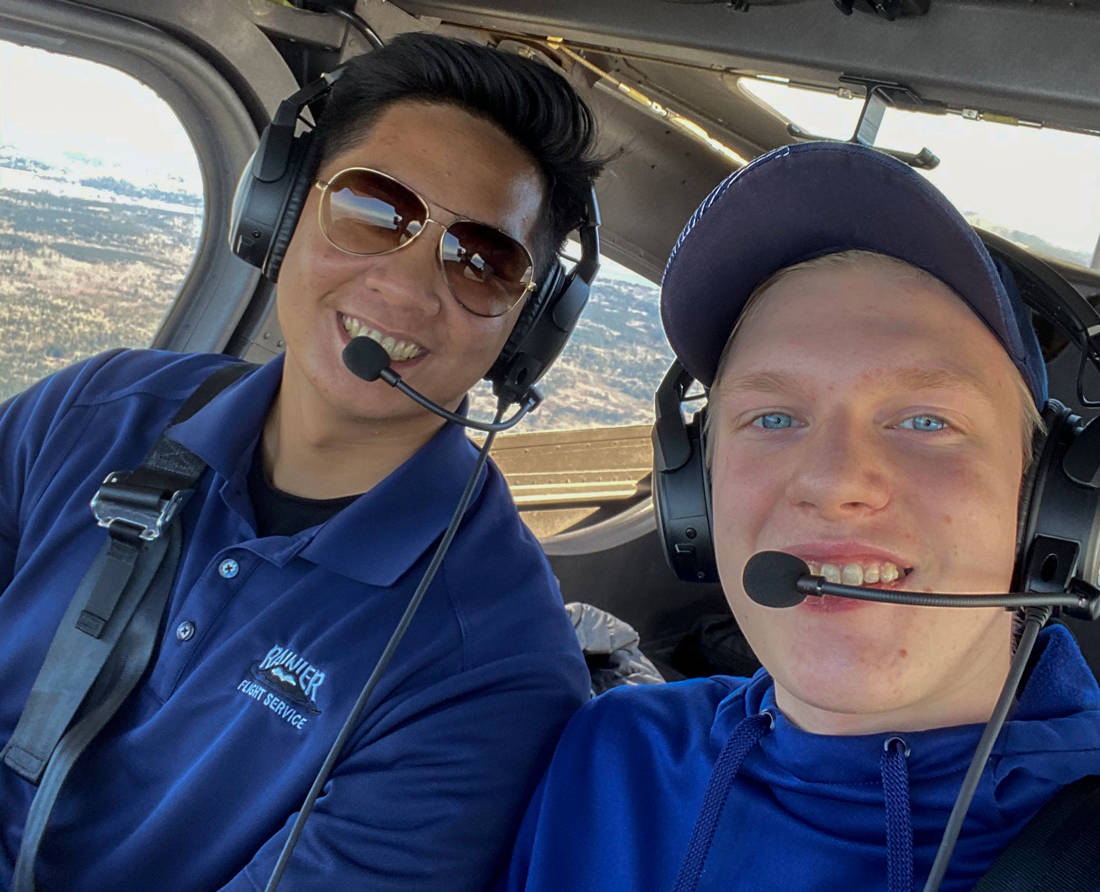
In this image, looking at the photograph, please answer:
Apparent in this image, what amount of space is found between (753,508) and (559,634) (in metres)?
0.43

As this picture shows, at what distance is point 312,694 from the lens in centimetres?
126

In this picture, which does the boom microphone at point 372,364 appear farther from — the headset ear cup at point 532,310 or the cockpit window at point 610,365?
the cockpit window at point 610,365

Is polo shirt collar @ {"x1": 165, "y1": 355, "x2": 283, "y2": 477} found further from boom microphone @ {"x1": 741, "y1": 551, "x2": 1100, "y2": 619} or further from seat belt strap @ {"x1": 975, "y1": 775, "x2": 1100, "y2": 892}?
seat belt strap @ {"x1": 975, "y1": 775, "x2": 1100, "y2": 892}

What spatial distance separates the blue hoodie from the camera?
921 mm

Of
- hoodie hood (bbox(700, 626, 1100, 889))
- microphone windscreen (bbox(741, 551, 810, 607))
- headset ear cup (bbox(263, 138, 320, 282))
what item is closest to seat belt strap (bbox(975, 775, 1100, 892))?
hoodie hood (bbox(700, 626, 1100, 889))

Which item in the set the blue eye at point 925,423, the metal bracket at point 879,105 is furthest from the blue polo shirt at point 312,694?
the metal bracket at point 879,105

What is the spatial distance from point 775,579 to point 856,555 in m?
0.13

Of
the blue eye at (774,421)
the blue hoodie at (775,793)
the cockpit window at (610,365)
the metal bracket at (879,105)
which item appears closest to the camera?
the blue hoodie at (775,793)

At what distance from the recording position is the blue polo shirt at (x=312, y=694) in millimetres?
1193

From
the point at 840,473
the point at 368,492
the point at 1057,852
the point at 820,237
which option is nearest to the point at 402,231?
the point at 368,492

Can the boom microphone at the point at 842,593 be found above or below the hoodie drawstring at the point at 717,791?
above

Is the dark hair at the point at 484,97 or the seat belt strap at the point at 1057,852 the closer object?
the seat belt strap at the point at 1057,852

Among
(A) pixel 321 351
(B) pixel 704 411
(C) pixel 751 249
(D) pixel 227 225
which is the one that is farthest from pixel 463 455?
(D) pixel 227 225

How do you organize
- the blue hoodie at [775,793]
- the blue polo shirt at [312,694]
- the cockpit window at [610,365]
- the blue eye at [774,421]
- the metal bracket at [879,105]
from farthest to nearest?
the cockpit window at [610,365], the metal bracket at [879,105], the blue polo shirt at [312,694], the blue eye at [774,421], the blue hoodie at [775,793]
